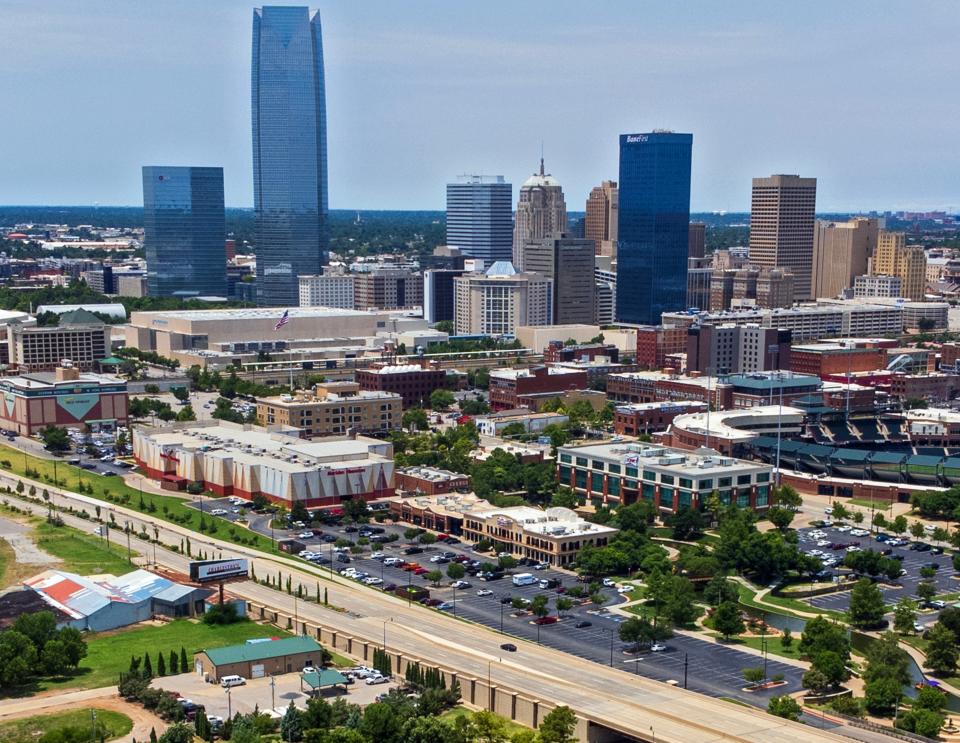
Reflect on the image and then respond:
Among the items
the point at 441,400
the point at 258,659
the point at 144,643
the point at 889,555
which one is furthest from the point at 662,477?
the point at 441,400

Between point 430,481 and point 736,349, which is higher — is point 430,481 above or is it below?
below

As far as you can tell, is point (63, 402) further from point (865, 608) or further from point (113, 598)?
point (865, 608)

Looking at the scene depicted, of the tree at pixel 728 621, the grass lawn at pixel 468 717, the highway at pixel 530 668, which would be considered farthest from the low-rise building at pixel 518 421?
the grass lawn at pixel 468 717

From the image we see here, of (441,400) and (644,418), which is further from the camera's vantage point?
(441,400)

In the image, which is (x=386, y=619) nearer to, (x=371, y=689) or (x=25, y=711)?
(x=371, y=689)

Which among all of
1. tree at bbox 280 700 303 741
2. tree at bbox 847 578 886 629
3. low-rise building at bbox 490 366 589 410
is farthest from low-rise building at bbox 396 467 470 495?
tree at bbox 280 700 303 741

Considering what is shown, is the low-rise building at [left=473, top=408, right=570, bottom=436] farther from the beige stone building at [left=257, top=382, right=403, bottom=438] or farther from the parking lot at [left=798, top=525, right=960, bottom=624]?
the parking lot at [left=798, top=525, right=960, bottom=624]
